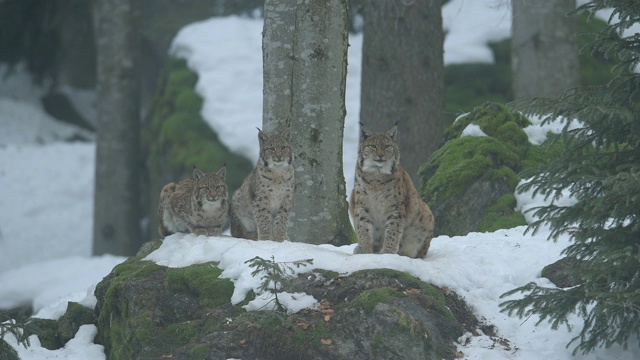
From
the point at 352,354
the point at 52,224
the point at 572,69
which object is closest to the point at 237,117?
the point at 52,224

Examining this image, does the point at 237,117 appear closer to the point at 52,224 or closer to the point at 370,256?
the point at 52,224

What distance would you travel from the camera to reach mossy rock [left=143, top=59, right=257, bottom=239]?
55.9ft

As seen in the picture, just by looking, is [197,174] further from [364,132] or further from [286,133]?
[364,132]

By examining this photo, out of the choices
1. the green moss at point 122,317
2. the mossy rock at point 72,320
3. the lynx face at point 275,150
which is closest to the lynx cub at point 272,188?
the lynx face at point 275,150

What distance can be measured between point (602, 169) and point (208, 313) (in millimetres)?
3251

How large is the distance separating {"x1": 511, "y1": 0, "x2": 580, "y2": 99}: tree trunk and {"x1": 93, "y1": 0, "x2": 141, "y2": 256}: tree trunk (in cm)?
732

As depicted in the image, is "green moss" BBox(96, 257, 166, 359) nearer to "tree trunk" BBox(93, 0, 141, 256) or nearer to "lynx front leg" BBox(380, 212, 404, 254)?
"lynx front leg" BBox(380, 212, 404, 254)

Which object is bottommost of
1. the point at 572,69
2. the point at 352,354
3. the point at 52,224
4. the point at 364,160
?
the point at 52,224

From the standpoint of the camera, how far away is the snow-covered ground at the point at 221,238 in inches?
320

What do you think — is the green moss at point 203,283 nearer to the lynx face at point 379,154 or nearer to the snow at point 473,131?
the lynx face at point 379,154

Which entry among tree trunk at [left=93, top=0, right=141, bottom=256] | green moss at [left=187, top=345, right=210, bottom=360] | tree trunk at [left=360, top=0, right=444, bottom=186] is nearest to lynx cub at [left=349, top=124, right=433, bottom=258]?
green moss at [left=187, top=345, right=210, bottom=360]

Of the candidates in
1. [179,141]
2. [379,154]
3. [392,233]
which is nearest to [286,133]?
[379,154]

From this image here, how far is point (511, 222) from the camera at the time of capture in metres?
10.8

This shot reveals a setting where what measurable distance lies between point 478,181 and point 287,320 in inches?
186
